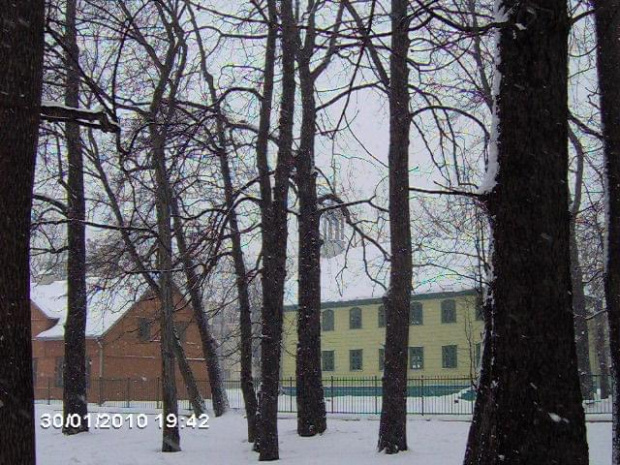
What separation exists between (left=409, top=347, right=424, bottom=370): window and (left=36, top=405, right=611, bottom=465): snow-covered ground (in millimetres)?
26266

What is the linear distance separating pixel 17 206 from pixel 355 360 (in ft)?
144

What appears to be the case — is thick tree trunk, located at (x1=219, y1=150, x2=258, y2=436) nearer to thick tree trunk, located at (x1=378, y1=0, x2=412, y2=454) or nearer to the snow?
thick tree trunk, located at (x1=378, y1=0, x2=412, y2=454)

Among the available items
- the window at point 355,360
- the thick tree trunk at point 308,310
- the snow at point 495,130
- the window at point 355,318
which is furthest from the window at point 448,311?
the snow at point 495,130

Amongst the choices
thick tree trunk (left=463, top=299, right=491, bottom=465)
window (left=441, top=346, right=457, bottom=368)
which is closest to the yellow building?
window (left=441, top=346, right=457, bottom=368)

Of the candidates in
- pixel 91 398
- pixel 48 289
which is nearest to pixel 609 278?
pixel 91 398

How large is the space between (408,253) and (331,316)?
36362 millimetres

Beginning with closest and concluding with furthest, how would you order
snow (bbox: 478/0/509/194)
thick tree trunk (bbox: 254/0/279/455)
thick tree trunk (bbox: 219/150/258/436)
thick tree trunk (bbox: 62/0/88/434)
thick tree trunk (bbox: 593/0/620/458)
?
snow (bbox: 478/0/509/194) → thick tree trunk (bbox: 593/0/620/458) → thick tree trunk (bbox: 254/0/279/455) → thick tree trunk (bbox: 219/150/258/436) → thick tree trunk (bbox: 62/0/88/434)

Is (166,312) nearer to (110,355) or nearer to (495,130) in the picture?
(495,130)

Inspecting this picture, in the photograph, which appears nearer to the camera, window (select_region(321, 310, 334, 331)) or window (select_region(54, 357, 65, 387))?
window (select_region(54, 357, 65, 387))

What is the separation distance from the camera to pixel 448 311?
148ft

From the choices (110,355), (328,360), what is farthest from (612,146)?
(328,360)

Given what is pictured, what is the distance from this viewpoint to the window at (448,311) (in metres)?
44.7

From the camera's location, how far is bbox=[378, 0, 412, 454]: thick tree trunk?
13328mm

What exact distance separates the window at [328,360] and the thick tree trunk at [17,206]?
44554mm
